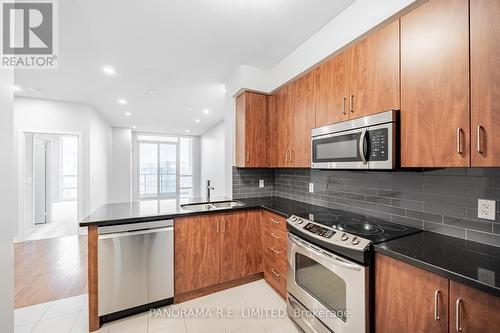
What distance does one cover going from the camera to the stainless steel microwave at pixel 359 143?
1375 millimetres

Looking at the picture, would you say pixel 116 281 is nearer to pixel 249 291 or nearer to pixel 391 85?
pixel 249 291

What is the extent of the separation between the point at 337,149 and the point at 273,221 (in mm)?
1039

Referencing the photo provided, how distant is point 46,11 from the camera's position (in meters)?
1.73

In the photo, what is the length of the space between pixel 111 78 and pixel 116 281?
9.10 ft

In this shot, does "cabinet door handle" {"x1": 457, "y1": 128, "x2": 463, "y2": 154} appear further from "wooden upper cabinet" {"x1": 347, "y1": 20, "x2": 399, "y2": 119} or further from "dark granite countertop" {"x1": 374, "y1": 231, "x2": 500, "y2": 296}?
"dark granite countertop" {"x1": 374, "y1": 231, "x2": 500, "y2": 296}

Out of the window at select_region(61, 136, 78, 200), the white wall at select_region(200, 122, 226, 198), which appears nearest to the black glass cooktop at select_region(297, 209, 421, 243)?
the white wall at select_region(200, 122, 226, 198)

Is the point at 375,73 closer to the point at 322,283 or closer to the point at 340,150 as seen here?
the point at 340,150

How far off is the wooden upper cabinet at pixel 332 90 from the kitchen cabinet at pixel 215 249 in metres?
1.36

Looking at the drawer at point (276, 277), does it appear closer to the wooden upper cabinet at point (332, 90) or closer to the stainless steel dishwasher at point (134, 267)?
the stainless steel dishwasher at point (134, 267)

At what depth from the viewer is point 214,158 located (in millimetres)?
6594

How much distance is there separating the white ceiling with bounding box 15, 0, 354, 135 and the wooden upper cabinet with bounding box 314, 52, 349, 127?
0.40 m

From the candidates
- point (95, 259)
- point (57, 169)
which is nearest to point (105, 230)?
point (95, 259)

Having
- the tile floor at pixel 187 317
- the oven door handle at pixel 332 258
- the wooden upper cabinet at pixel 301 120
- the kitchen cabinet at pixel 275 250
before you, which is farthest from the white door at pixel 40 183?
the oven door handle at pixel 332 258

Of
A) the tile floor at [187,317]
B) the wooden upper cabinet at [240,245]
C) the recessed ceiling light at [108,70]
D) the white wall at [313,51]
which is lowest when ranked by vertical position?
the tile floor at [187,317]
